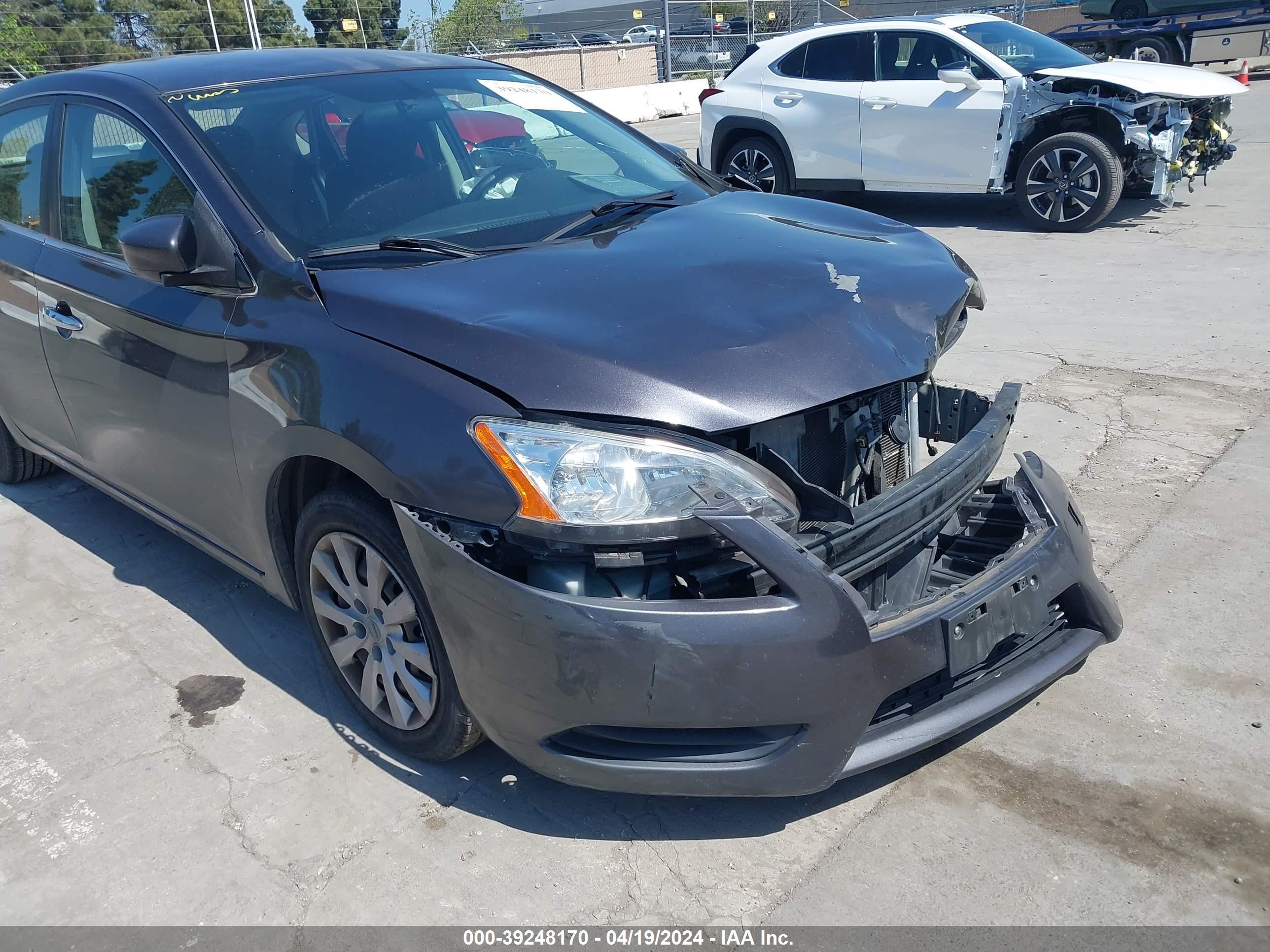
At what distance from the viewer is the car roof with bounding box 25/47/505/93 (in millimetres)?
3383

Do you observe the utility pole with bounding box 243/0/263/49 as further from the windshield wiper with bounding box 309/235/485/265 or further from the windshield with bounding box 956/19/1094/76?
the windshield wiper with bounding box 309/235/485/265

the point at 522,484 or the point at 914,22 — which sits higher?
the point at 914,22

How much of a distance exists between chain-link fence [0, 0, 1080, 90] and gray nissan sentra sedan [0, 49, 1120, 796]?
1203 centimetres

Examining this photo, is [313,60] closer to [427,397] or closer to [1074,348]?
[427,397]

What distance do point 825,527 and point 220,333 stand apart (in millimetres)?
1744

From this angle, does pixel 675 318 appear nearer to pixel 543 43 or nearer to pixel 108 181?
pixel 108 181

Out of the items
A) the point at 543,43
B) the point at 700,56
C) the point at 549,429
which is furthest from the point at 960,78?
the point at 700,56

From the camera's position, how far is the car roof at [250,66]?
3383 mm

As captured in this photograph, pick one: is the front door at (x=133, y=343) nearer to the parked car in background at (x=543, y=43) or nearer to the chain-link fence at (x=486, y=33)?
the chain-link fence at (x=486, y=33)

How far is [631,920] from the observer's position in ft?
7.57

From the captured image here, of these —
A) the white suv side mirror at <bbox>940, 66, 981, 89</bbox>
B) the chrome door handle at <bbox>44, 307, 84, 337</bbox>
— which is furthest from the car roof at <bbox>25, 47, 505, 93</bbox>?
the white suv side mirror at <bbox>940, 66, 981, 89</bbox>

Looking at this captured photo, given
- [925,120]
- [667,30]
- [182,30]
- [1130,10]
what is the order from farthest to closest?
[667,30], [182,30], [1130,10], [925,120]

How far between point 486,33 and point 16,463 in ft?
118

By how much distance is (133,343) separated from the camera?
3.27 meters
